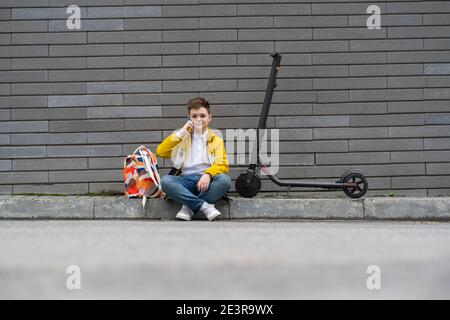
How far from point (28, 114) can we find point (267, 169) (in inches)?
102

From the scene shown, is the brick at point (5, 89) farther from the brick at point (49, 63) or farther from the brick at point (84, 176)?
the brick at point (84, 176)

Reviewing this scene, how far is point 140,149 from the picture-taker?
4910mm

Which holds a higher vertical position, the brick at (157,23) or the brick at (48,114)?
the brick at (157,23)

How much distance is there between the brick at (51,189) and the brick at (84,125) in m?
0.58

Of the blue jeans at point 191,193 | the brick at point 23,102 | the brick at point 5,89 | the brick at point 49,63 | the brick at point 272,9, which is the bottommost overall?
the blue jeans at point 191,193

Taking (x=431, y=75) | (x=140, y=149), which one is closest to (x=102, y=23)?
(x=140, y=149)

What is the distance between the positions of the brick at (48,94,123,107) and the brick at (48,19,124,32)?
2.33 feet

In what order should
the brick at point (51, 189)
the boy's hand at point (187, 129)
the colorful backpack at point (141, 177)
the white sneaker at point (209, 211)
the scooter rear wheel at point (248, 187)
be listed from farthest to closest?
the brick at point (51, 189)
the scooter rear wheel at point (248, 187)
the colorful backpack at point (141, 177)
the boy's hand at point (187, 129)
the white sneaker at point (209, 211)

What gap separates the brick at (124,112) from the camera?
557 centimetres

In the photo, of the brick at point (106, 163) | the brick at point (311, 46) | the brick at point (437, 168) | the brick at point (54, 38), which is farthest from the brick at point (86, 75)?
the brick at point (437, 168)

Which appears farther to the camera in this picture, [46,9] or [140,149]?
[46,9]

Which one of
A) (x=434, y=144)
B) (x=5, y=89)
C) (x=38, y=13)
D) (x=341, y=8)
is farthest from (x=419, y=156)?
(x=5, y=89)

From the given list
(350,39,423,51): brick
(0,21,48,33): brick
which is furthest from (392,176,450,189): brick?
(0,21,48,33): brick

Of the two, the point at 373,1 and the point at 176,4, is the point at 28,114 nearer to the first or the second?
the point at 176,4
